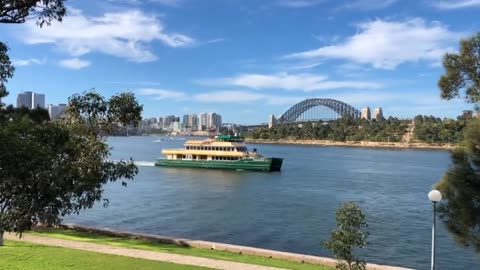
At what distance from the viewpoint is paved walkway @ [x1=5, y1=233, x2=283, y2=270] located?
43.8 feet

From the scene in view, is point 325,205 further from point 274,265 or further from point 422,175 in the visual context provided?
point 422,175

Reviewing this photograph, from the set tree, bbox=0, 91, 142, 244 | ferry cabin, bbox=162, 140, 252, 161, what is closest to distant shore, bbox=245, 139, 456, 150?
ferry cabin, bbox=162, 140, 252, 161

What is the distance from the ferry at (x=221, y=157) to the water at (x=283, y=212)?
293 inches

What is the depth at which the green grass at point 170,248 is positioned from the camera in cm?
1446

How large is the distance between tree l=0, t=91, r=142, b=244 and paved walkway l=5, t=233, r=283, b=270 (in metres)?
7.25

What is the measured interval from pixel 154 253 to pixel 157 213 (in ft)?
63.4

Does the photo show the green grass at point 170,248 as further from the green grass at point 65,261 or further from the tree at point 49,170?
the tree at point 49,170

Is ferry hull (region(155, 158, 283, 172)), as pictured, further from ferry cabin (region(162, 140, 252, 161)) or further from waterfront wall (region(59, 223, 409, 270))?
waterfront wall (region(59, 223, 409, 270))

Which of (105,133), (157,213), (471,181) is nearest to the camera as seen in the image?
(105,133)

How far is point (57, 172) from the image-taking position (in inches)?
229

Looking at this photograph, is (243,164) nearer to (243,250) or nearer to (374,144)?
(243,250)

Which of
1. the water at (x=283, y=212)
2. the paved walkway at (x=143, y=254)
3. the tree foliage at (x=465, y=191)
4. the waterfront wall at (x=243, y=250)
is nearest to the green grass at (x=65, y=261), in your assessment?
the paved walkway at (x=143, y=254)

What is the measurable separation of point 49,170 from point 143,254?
9.19 m

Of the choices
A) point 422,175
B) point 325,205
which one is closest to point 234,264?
point 325,205
